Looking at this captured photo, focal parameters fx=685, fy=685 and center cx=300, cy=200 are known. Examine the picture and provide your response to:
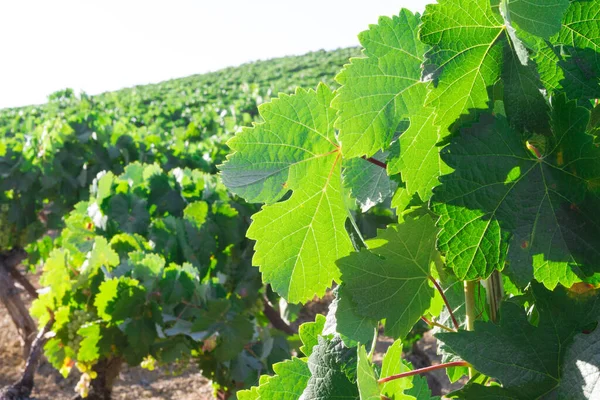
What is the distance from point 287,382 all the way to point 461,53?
52 centimetres

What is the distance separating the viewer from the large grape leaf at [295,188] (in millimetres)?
887

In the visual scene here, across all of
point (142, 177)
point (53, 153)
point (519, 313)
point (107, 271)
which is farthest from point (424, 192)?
point (53, 153)

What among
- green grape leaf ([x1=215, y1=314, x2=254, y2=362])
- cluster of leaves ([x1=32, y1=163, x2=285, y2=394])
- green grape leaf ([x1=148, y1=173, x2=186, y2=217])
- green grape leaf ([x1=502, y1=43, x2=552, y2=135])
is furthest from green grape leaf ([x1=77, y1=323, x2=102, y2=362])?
green grape leaf ([x1=502, y1=43, x2=552, y2=135])

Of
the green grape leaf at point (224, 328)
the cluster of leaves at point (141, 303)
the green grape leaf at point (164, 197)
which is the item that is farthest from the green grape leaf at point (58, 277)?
the green grape leaf at point (164, 197)

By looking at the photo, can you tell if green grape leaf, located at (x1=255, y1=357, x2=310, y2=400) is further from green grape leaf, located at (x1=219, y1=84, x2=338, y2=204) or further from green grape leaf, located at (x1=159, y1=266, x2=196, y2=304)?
green grape leaf, located at (x1=159, y1=266, x2=196, y2=304)

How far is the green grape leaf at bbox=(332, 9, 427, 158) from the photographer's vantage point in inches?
30.3

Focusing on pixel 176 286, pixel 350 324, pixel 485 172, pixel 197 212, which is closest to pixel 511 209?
pixel 485 172

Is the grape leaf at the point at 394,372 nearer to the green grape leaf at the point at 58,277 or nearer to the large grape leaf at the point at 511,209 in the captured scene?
the large grape leaf at the point at 511,209

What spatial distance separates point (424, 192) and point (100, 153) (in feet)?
21.9

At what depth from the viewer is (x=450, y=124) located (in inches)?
28.8

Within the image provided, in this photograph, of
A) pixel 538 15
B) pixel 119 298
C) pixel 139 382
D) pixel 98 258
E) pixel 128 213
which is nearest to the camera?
pixel 538 15

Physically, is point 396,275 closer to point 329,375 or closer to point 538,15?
point 329,375

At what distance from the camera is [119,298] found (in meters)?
2.87

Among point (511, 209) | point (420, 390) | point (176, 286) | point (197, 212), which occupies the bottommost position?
point (176, 286)
